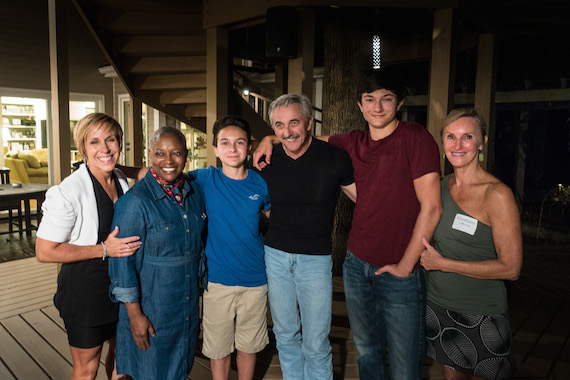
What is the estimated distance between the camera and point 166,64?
5.18 metres

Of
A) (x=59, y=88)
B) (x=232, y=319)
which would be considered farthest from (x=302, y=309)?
(x=59, y=88)

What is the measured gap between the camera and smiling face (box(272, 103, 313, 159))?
1938 millimetres

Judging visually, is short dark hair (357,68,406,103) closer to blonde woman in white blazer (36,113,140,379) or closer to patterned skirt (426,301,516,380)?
patterned skirt (426,301,516,380)

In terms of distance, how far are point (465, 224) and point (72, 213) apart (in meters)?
1.56

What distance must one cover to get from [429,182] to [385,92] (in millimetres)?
436

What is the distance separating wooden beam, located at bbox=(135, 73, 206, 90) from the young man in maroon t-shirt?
3.83 m

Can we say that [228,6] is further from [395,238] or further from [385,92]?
[395,238]

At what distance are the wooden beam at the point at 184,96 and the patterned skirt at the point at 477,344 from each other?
15.3ft

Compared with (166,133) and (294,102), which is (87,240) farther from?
(294,102)

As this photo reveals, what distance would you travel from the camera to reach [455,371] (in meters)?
1.67

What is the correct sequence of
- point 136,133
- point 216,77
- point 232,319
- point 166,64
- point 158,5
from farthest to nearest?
point 136,133
point 166,64
point 158,5
point 216,77
point 232,319

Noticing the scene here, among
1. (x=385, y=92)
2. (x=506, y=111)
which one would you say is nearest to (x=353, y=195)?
(x=385, y=92)

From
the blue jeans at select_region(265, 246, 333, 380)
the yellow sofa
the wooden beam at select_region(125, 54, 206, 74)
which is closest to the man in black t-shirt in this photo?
the blue jeans at select_region(265, 246, 333, 380)

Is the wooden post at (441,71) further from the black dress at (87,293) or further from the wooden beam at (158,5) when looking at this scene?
the black dress at (87,293)
